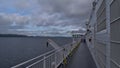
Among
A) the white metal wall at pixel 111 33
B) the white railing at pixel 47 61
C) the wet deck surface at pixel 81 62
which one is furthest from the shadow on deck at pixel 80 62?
the white metal wall at pixel 111 33

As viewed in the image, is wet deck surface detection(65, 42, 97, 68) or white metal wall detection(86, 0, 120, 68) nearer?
white metal wall detection(86, 0, 120, 68)

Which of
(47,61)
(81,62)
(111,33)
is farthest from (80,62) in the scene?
(111,33)

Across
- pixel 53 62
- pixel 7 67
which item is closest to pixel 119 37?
pixel 53 62

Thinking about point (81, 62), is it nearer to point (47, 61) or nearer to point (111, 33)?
point (47, 61)

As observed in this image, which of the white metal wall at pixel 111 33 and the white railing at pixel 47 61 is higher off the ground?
the white metal wall at pixel 111 33

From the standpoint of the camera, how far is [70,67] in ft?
39.3

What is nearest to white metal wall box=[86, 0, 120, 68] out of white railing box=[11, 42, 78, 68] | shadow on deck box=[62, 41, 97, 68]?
white railing box=[11, 42, 78, 68]

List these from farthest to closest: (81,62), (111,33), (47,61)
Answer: (81,62) → (47,61) → (111,33)

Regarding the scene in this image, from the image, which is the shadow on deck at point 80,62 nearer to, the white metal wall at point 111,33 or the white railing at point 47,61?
the white railing at point 47,61

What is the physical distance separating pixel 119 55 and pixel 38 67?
3.76 meters

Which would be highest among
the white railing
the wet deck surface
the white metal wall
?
the white metal wall

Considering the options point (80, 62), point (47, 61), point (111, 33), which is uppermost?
point (111, 33)

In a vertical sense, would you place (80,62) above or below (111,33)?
below

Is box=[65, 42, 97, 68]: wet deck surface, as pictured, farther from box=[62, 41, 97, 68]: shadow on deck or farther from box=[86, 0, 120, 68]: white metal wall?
box=[86, 0, 120, 68]: white metal wall
